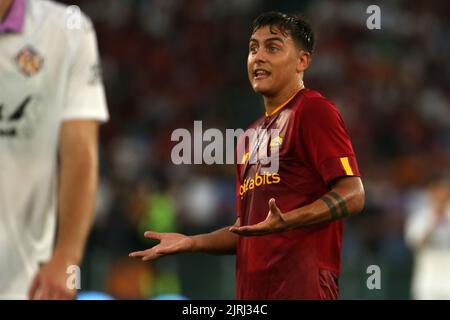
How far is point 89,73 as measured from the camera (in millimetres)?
3275

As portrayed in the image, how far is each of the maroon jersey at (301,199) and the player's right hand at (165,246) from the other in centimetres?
22

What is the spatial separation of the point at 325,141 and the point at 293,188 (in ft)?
0.69

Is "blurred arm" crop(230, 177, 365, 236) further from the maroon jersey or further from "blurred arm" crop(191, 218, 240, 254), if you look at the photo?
"blurred arm" crop(191, 218, 240, 254)

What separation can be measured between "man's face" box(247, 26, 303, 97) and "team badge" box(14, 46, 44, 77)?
2.48ft

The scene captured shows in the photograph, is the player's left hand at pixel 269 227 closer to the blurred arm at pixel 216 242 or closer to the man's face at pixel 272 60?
the blurred arm at pixel 216 242

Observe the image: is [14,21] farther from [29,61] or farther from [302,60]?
[302,60]

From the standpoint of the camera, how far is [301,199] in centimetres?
338

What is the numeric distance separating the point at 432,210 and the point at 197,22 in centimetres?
747

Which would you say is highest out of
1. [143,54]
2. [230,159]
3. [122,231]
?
[143,54]

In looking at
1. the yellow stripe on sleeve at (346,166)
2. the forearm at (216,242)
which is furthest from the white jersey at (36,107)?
the yellow stripe on sleeve at (346,166)

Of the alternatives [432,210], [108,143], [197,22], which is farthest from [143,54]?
[432,210]

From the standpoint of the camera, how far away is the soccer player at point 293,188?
10.7ft
